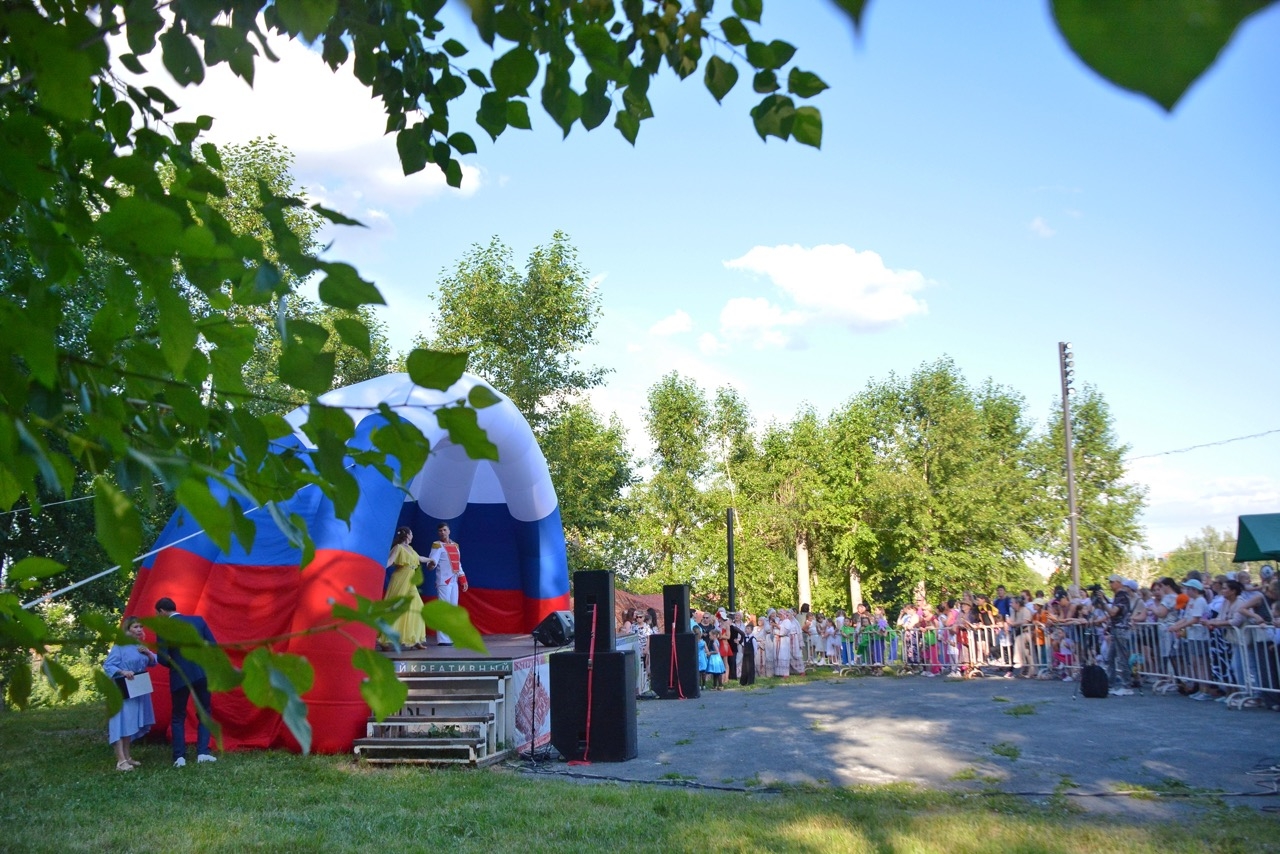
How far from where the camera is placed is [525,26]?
2.25m

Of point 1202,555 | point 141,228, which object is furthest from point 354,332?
point 1202,555

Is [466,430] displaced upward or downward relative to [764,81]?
downward

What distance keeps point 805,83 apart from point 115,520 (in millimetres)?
1909

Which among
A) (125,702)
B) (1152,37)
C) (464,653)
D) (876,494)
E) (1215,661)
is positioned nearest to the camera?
(1152,37)

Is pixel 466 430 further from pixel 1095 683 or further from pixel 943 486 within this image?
pixel 943 486

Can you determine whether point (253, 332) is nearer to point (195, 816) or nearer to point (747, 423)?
A: point (195, 816)

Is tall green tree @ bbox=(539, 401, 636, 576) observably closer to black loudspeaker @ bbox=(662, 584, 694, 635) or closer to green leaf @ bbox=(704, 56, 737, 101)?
black loudspeaker @ bbox=(662, 584, 694, 635)

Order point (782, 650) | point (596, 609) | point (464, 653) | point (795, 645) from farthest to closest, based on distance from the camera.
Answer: point (795, 645), point (782, 650), point (464, 653), point (596, 609)

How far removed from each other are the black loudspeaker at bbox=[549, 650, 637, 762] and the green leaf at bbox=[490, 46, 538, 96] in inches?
336

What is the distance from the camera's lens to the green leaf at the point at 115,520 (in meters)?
1.59

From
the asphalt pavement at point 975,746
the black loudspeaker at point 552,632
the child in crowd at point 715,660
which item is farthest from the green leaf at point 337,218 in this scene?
the child in crowd at point 715,660

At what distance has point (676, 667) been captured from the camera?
16.7 metres

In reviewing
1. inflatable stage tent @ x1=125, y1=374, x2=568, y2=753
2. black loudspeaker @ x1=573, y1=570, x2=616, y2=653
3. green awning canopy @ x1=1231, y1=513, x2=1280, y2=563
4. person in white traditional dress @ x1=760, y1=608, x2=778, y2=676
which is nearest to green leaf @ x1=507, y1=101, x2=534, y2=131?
inflatable stage tent @ x1=125, y1=374, x2=568, y2=753

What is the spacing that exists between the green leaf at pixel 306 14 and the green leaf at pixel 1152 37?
5.98 feet
